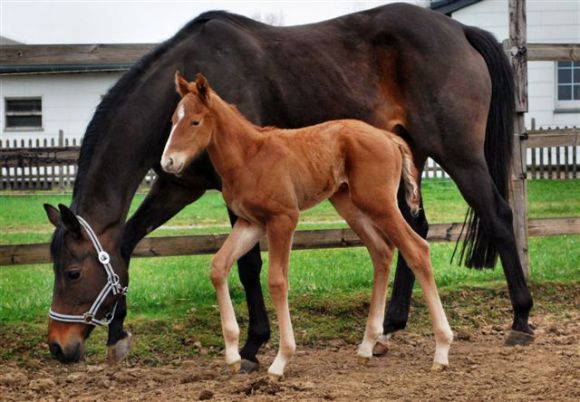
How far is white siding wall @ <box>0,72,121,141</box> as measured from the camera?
26109 mm

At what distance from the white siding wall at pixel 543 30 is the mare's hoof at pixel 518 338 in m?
16.7

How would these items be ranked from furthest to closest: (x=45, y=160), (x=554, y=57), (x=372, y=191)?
(x=554, y=57) < (x=45, y=160) < (x=372, y=191)

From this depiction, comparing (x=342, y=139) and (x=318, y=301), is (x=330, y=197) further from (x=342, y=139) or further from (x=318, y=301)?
(x=318, y=301)

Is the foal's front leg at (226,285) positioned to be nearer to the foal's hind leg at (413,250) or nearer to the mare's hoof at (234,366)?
the mare's hoof at (234,366)

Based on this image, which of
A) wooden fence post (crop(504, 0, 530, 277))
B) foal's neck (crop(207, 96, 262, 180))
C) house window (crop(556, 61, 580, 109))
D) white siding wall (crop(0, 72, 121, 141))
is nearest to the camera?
foal's neck (crop(207, 96, 262, 180))

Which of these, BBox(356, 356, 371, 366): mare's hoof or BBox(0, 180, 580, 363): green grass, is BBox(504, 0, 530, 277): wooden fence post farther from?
BBox(356, 356, 371, 366): mare's hoof

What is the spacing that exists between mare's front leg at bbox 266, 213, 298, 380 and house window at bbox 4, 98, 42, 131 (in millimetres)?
22284

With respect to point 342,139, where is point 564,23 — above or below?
below

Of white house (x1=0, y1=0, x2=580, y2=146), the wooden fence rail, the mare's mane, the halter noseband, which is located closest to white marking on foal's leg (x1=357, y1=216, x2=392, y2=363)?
the halter noseband

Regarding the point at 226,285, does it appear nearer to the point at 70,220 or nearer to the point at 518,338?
the point at 70,220

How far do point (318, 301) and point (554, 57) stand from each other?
11.9ft

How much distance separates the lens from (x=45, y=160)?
25.9ft

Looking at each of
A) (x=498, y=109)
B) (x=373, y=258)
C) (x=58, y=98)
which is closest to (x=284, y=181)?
(x=373, y=258)

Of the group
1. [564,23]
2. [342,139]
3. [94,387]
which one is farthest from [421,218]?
[564,23]
